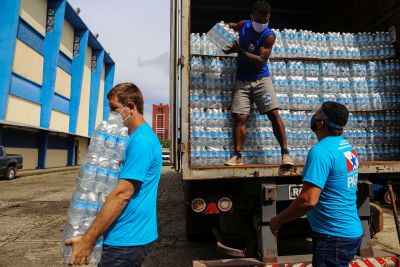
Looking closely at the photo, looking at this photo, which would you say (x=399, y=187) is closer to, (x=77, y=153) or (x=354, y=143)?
(x=354, y=143)

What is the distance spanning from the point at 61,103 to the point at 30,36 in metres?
7.67

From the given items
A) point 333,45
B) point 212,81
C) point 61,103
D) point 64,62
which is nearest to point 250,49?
point 212,81

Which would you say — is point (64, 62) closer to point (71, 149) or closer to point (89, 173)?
point (71, 149)

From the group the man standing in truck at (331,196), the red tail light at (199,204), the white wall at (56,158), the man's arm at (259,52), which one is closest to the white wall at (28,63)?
the white wall at (56,158)

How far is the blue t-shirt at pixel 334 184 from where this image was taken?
2.31 meters

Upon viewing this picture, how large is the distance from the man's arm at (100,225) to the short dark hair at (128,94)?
59 centimetres

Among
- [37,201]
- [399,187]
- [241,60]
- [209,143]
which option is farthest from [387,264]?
[37,201]

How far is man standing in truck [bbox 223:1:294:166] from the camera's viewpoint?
4.06m

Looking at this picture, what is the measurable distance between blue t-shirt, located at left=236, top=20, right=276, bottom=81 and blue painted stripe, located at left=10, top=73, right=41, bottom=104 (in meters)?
23.0

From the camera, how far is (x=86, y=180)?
7.25 ft

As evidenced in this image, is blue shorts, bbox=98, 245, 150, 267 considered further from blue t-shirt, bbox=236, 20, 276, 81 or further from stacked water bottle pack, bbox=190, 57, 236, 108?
blue t-shirt, bbox=236, 20, 276, 81

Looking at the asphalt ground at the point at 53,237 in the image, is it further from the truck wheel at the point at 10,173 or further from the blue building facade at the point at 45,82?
the blue building facade at the point at 45,82

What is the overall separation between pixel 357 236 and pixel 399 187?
6.92 ft

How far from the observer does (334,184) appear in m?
2.37
